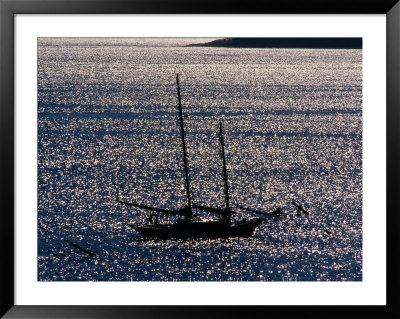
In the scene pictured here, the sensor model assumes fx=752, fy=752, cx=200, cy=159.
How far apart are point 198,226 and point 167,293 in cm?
1894

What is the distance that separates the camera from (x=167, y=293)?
512 inches

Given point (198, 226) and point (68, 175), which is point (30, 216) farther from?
point (68, 175)

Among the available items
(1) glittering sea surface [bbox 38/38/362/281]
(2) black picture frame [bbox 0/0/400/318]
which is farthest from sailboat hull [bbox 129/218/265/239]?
(2) black picture frame [bbox 0/0/400/318]

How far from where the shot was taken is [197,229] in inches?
1250
